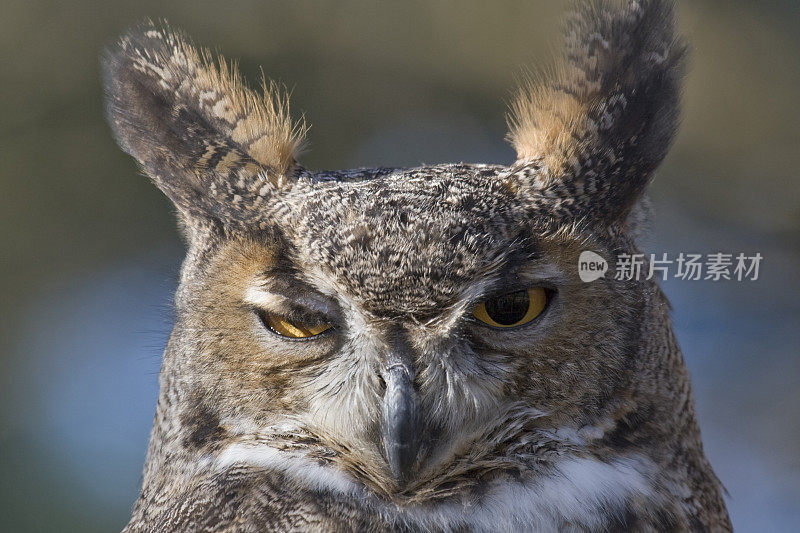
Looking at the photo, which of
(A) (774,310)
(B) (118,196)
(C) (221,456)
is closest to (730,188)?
(A) (774,310)

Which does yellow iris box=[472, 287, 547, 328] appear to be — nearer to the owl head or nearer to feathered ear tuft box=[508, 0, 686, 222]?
the owl head

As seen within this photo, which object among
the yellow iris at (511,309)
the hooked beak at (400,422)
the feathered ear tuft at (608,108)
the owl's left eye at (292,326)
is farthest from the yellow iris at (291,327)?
the feathered ear tuft at (608,108)

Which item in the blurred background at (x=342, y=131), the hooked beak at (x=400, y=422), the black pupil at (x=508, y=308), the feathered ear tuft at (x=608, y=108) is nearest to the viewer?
the hooked beak at (x=400, y=422)

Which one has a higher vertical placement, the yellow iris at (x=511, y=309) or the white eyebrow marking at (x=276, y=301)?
the yellow iris at (x=511, y=309)

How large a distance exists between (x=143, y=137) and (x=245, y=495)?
0.75 metres

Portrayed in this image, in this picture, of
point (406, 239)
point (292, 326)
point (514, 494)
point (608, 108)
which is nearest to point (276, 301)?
point (292, 326)

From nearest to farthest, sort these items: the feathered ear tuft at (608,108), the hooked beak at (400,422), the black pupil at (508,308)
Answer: the hooked beak at (400,422) < the black pupil at (508,308) < the feathered ear tuft at (608,108)

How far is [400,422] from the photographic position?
1.26 meters

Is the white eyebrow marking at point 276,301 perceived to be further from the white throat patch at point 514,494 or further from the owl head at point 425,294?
the white throat patch at point 514,494

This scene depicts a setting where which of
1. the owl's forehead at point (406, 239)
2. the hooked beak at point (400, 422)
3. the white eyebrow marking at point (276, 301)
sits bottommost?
the hooked beak at point (400, 422)

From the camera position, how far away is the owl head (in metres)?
1.32

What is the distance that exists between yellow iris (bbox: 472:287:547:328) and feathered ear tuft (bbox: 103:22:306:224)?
0.47 metres

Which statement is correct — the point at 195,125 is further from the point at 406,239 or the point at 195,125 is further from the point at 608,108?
the point at 608,108

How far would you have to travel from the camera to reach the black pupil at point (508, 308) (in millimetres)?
1365
